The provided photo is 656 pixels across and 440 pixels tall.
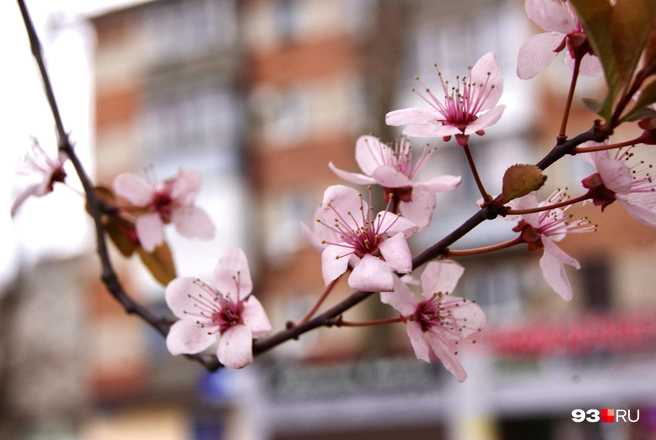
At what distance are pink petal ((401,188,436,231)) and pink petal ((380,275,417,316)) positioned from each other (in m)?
0.06

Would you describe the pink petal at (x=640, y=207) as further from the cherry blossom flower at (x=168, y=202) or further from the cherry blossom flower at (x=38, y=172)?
the cherry blossom flower at (x=38, y=172)

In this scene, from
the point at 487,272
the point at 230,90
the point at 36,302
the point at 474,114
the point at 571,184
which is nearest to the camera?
the point at 474,114

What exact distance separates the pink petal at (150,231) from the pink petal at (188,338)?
16cm

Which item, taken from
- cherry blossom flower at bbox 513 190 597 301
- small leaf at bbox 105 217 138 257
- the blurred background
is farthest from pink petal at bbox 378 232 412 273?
the blurred background

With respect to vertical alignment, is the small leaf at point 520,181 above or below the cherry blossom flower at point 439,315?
above

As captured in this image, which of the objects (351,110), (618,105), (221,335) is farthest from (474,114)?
(351,110)

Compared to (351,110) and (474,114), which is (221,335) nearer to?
(474,114)

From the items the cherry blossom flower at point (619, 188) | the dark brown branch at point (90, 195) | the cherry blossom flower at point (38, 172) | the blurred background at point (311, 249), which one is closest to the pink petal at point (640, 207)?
the cherry blossom flower at point (619, 188)

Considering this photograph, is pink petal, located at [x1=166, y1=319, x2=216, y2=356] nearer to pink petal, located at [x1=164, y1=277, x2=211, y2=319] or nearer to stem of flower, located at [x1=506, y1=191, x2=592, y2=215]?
pink petal, located at [x1=164, y1=277, x2=211, y2=319]

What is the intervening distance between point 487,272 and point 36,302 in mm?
7082

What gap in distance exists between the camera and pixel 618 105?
0.40 meters

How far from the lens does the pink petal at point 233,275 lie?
522mm

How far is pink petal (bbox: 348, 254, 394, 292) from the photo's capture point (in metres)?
0.41

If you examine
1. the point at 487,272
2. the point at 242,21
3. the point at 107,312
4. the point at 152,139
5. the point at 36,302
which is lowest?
the point at 36,302
